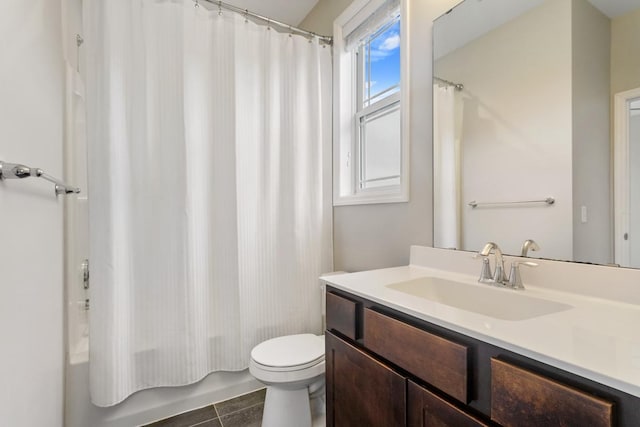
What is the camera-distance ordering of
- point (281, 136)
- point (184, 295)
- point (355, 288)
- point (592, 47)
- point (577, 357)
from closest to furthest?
point (577, 357) → point (592, 47) → point (355, 288) → point (184, 295) → point (281, 136)

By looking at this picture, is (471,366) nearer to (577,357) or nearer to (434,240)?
(577,357)

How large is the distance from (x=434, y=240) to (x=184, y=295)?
1350 millimetres

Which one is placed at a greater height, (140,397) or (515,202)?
(515,202)

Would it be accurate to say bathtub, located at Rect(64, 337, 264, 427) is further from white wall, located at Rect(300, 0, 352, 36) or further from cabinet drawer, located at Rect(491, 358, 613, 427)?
white wall, located at Rect(300, 0, 352, 36)

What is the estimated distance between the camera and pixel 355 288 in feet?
3.51

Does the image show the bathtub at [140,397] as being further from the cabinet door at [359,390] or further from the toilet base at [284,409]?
the cabinet door at [359,390]

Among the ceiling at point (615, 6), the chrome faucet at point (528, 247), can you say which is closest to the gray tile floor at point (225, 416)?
the chrome faucet at point (528, 247)

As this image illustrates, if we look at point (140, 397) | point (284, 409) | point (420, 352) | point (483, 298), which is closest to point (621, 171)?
point (483, 298)

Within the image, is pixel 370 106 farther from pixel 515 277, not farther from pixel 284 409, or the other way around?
pixel 284 409

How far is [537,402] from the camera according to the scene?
0.56 metres

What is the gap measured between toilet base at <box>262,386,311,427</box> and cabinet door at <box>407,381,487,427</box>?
0.81 meters

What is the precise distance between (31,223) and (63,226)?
424mm

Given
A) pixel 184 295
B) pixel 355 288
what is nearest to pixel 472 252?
pixel 355 288

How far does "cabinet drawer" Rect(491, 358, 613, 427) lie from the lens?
491 millimetres
